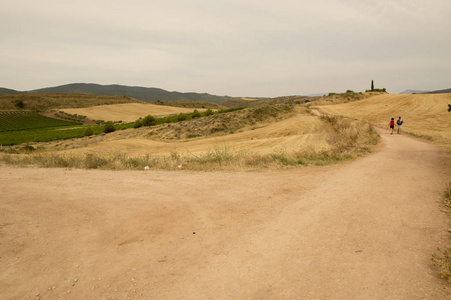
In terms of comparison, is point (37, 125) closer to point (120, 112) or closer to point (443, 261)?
point (120, 112)

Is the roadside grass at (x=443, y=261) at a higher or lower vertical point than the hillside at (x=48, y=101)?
lower

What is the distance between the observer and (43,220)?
5.39m

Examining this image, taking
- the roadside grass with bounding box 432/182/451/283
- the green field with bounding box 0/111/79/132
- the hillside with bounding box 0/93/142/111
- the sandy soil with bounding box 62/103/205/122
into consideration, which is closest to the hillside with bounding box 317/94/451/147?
the roadside grass with bounding box 432/182/451/283

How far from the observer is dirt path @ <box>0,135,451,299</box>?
343cm

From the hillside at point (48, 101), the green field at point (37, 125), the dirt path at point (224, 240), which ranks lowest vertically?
the dirt path at point (224, 240)

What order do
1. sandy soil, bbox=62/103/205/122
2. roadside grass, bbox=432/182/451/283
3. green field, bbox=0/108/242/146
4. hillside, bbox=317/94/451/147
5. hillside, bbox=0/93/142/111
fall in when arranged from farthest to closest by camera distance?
hillside, bbox=0/93/142/111 < sandy soil, bbox=62/103/205/122 < green field, bbox=0/108/242/146 < hillside, bbox=317/94/451/147 < roadside grass, bbox=432/182/451/283

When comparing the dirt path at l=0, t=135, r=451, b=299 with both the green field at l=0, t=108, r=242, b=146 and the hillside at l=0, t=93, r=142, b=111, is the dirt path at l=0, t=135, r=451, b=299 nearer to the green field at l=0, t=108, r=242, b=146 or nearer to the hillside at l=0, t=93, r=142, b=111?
the green field at l=0, t=108, r=242, b=146

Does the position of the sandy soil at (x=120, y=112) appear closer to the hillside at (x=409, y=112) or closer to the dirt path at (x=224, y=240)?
the hillside at (x=409, y=112)

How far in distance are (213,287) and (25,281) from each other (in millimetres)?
2664

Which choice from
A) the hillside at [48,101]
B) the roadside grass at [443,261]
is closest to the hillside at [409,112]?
the roadside grass at [443,261]

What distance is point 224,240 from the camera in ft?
15.3

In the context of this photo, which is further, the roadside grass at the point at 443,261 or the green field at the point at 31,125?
the green field at the point at 31,125

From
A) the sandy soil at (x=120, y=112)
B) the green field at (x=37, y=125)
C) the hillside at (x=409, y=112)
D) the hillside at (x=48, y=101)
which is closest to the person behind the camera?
the hillside at (x=409, y=112)

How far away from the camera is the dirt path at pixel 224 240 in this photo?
11.3ft
